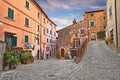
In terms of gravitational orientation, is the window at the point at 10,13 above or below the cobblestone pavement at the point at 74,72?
above

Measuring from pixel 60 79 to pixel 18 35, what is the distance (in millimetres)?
12077

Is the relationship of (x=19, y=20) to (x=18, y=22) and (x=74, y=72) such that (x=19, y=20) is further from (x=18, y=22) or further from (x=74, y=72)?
(x=74, y=72)

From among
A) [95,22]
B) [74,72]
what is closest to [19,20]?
[74,72]

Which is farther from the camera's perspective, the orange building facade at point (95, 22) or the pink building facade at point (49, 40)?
the pink building facade at point (49, 40)

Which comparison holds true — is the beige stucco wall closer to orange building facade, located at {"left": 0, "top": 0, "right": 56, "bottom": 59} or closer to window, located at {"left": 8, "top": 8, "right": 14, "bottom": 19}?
Result: orange building facade, located at {"left": 0, "top": 0, "right": 56, "bottom": 59}

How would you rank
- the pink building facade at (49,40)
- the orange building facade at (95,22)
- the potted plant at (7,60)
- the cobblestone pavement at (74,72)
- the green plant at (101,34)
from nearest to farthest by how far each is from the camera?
the cobblestone pavement at (74,72), the potted plant at (7,60), the green plant at (101,34), the orange building facade at (95,22), the pink building facade at (49,40)

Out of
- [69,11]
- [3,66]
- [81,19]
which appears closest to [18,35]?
[3,66]

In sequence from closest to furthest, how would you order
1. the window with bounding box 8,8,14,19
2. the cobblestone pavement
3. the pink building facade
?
the cobblestone pavement, the window with bounding box 8,8,14,19, the pink building facade

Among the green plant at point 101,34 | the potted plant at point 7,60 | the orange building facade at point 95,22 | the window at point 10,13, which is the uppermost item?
the orange building facade at point 95,22

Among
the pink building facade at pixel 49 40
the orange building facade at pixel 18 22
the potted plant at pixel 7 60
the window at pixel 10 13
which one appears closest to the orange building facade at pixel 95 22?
the pink building facade at pixel 49 40

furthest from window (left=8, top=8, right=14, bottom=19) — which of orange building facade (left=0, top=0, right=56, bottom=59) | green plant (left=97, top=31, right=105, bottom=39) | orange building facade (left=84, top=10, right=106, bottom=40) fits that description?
green plant (left=97, top=31, right=105, bottom=39)

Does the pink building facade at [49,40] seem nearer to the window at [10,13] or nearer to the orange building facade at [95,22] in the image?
the orange building facade at [95,22]

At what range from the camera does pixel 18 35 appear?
16.8m

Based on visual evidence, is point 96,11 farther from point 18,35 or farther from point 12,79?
point 12,79
